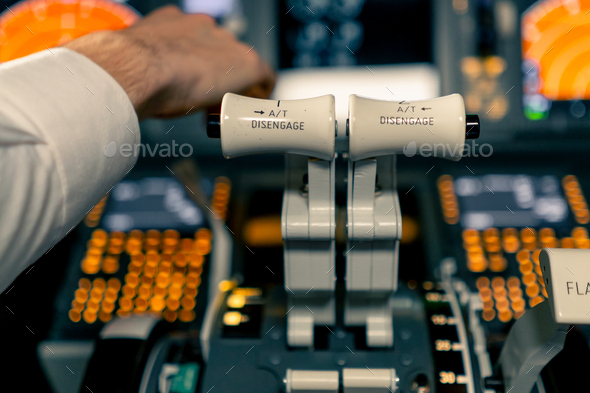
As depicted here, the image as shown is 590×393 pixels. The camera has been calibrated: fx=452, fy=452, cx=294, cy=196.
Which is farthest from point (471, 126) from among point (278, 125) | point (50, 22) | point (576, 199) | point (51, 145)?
point (50, 22)

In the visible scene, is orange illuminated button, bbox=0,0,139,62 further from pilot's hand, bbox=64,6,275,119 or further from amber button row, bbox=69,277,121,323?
amber button row, bbox=69,277,121,323

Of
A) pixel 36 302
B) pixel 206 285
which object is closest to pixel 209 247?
pixel 206 285

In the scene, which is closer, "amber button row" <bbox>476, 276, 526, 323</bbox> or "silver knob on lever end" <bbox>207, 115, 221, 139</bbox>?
"silver knob on lever end" <bbox>207, 115, 221, 139</bbox>

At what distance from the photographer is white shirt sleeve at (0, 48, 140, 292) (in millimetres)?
391

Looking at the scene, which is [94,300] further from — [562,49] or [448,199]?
[562,49]

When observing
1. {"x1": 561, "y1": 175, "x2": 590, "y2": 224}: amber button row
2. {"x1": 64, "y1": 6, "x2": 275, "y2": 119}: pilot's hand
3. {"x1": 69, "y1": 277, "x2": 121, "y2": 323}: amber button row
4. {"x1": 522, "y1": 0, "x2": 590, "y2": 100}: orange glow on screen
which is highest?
{"x1": 522, "y1": 0, "x2": 590, "y2": 100}: orange glow on screen

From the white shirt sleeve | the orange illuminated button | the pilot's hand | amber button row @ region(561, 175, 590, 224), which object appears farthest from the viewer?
the orange illuminated button

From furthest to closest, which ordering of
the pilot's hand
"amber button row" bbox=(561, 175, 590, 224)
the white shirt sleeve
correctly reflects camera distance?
"amber button row" bbox=(561, 175, 590, 224) < the pilot's hand < the white shirt sleeve

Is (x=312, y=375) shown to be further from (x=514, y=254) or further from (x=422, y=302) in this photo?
(x=514, y=254)

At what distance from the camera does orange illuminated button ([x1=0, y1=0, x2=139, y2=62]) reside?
1.08 metres

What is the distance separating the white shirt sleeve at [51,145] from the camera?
0.39m

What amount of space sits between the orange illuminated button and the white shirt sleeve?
701 millimetres

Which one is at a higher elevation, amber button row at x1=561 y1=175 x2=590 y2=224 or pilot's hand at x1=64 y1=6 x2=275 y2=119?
pilot's hand at x1=64 y1=6 x2=275 y2=119

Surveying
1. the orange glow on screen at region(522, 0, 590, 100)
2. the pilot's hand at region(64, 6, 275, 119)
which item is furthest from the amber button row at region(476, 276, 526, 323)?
the pilot's hand at region(64, 6, 275, 119)
